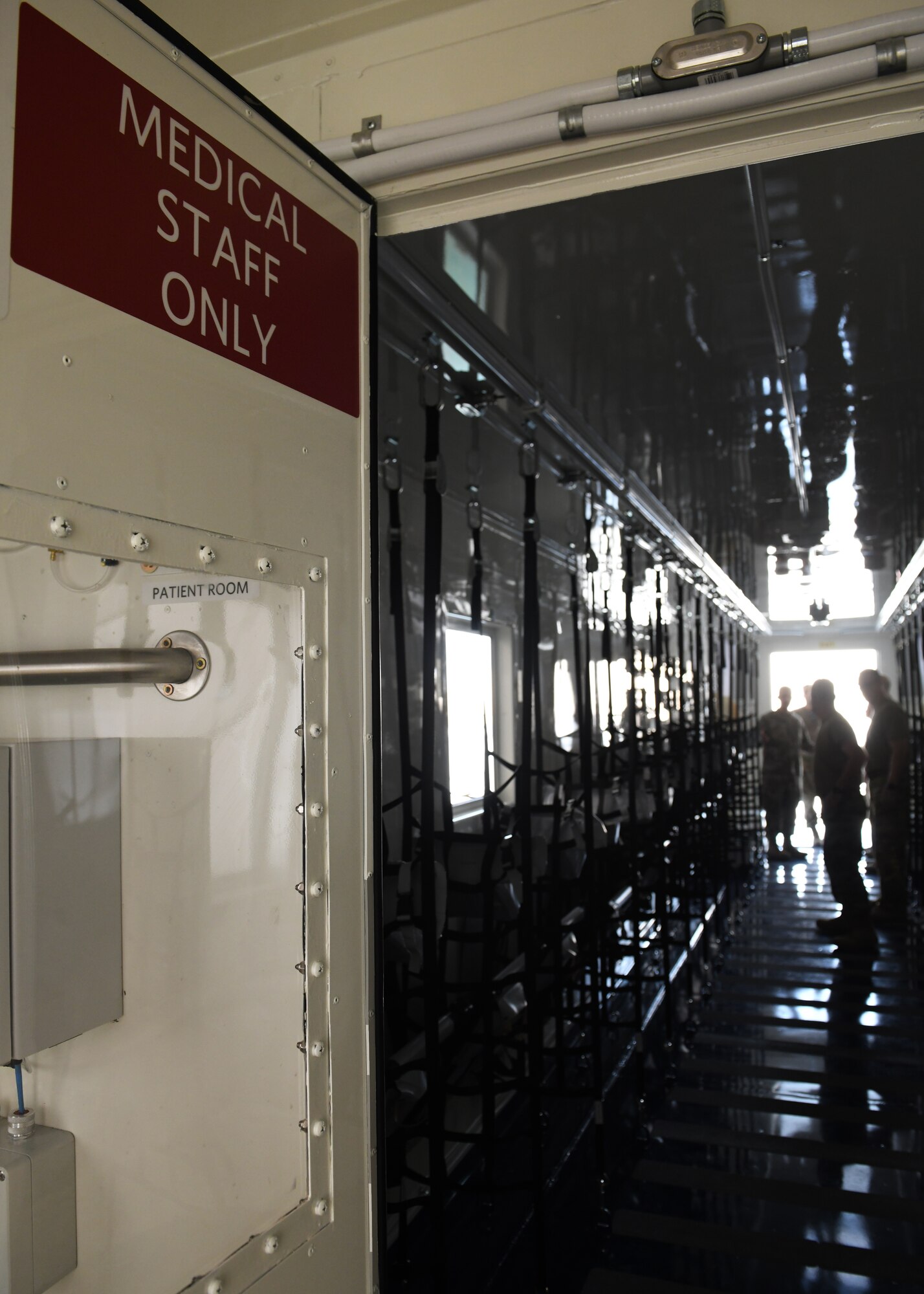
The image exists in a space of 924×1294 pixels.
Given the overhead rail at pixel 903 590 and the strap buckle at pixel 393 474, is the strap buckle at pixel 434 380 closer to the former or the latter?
the strap buckle at pixel 393 474

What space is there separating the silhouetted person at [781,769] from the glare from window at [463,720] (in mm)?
4999

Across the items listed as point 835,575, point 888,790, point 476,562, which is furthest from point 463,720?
point 835,575

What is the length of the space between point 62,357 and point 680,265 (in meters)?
1.85

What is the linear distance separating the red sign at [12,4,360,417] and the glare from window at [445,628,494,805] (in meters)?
2.80

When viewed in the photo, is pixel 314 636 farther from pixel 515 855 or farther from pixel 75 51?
pixel 515 855

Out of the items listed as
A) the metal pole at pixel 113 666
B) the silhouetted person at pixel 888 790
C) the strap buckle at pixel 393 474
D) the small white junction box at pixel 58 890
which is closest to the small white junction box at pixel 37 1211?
the small white junction box at pixel 58 890

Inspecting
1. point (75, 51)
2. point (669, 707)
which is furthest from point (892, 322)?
point (669, 707)

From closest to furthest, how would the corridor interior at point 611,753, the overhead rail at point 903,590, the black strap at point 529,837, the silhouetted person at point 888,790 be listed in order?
the corridor interior at point 611,753 < the black strap at point 529,837 < the silhouetted person at point 888,790 < the overhead rail at point 903,590

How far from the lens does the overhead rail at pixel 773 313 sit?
79.5 inches

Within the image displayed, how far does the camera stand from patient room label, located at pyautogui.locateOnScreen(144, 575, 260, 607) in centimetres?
131

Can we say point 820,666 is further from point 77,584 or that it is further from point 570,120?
point 77,584

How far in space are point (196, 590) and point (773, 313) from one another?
6.61ft

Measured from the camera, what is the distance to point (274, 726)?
128 cm

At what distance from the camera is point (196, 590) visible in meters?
1.37
